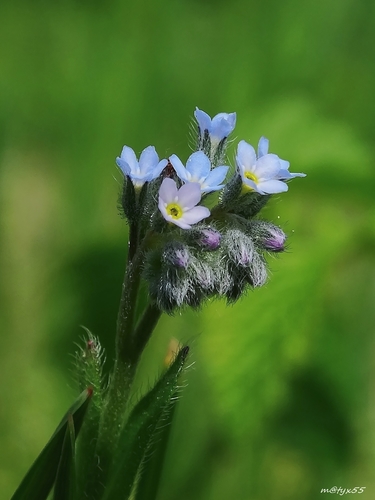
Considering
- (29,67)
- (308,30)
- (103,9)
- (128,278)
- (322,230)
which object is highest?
(308,30)

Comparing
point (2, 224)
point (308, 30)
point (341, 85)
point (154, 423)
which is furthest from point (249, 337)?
point (308, 30)

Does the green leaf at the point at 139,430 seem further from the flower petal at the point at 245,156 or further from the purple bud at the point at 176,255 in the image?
the flower petal at the point at 245,156

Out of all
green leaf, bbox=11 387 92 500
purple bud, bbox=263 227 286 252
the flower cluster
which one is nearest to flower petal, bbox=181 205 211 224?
the flower cluster

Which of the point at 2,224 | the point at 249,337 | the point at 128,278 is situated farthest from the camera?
the point at 2,224

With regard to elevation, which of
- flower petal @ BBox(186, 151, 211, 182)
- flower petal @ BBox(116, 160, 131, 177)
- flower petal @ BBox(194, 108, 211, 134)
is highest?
flower petal @ BBox(194, 108, 211, 134)

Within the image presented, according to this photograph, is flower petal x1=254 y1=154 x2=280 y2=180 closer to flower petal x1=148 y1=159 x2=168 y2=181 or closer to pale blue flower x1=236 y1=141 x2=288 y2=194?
pale blue flower x1=236 y1=141 x2=288 y2=194

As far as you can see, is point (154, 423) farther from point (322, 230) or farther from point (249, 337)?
point (322, 230)

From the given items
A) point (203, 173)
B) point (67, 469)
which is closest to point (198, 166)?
point (203, 173)

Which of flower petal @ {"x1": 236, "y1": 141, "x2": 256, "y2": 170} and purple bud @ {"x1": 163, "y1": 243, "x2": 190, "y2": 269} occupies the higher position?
flower petal @ {"x1": 236, "y1": 141, "x2": 256, "y2": 170}

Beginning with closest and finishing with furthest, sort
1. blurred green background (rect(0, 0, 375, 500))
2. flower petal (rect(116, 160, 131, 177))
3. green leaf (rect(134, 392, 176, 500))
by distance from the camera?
flower petal (rect(116, 160, 131, 177)) → green leaf (rect(134, 392, 176, 500)) → blurred green background (rect(0, 0, 375, 500))
